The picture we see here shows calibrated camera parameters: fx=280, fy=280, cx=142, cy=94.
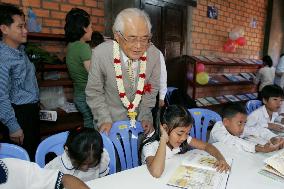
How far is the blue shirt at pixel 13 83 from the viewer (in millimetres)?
1900

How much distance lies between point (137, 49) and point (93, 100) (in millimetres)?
457

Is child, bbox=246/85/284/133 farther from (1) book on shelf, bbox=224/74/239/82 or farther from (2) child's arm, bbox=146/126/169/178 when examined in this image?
(1) book on shelf, bbox=224/74/239/82

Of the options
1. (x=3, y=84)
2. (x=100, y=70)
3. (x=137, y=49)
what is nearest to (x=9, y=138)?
(x=3, y=84)

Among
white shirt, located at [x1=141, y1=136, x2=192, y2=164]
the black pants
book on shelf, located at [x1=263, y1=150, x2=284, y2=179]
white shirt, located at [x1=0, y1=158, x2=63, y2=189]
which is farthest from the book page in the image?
the black pants

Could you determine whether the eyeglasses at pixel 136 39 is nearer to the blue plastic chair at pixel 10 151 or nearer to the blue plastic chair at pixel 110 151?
the blue plastic chair at pixel 110 151

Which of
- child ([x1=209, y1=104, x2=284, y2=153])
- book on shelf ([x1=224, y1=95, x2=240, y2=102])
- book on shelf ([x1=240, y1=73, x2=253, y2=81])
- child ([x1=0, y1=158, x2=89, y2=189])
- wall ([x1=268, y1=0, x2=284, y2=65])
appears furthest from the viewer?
wall ([x1=268, y1=0, x2=284, y2=65])

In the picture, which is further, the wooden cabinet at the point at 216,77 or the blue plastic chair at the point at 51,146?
the wooden cabinet at the point at 216,77

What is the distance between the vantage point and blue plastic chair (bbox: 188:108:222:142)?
2500mm

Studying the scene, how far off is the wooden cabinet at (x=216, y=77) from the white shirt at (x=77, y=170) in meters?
2.81

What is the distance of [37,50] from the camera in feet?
8.63

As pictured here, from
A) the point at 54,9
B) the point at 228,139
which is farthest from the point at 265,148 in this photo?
the point at 54,9

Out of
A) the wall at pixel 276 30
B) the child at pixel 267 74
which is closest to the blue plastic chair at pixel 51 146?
the child at pixel 267 74

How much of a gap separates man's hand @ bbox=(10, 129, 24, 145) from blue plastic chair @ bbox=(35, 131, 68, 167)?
526 mm

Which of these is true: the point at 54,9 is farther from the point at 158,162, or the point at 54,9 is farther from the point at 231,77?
the point at 231,77
